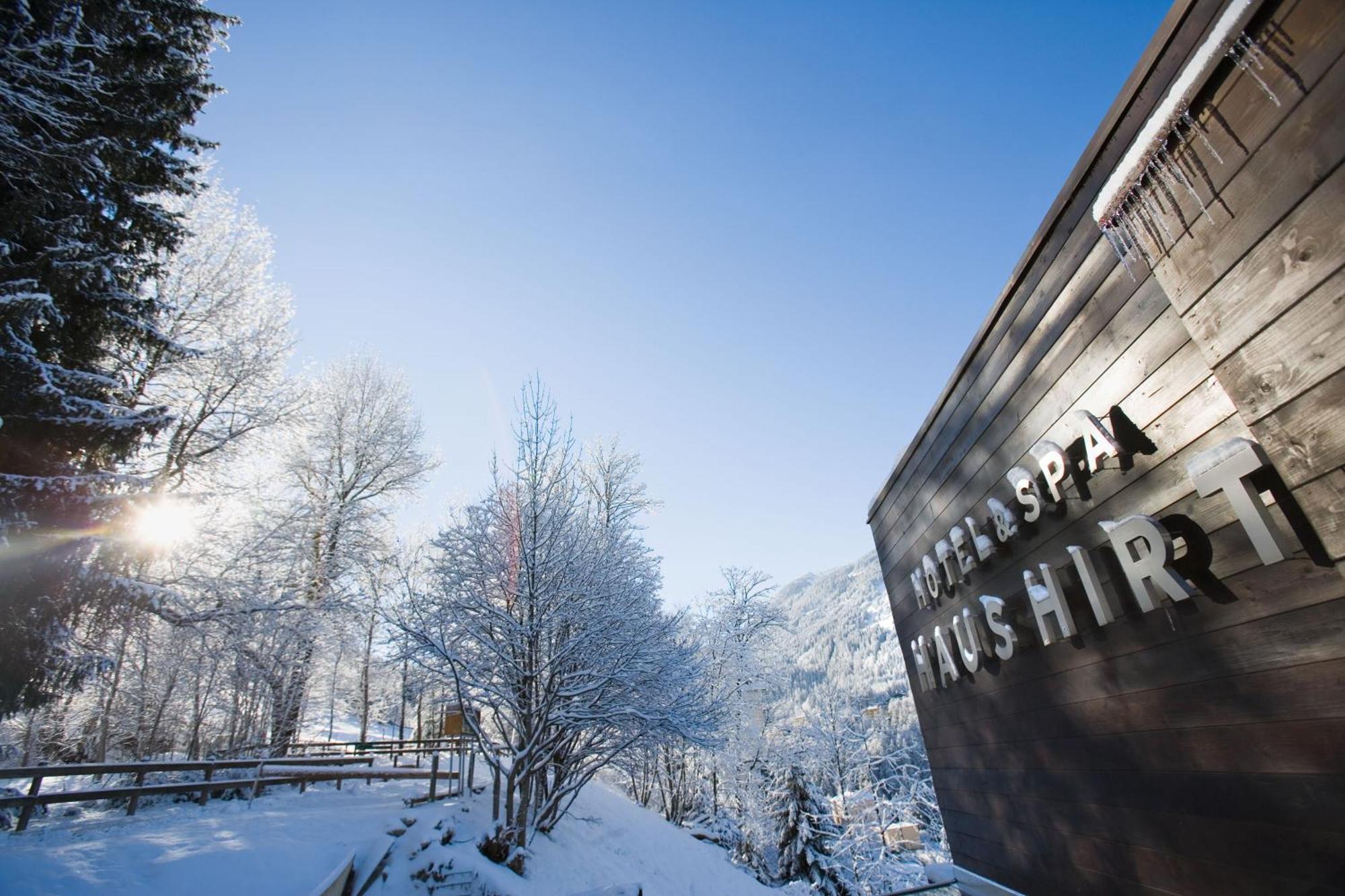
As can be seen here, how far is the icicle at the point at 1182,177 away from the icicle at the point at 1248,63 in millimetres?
361

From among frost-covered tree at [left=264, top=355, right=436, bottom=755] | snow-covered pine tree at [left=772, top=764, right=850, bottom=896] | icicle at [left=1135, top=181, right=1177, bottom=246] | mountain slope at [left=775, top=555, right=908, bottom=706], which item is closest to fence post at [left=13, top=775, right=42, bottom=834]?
frost-covered tree at [left=264, top=355, right=436, bottom=755]

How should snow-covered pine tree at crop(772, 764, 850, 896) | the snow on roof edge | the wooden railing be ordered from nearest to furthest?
1. the snow on roof edge
2. the wooden railing
3. snow-covered pine tree at crop(772, 764, 850, 896)

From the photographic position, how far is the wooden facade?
1.76 metres

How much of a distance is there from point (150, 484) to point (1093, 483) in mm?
10594

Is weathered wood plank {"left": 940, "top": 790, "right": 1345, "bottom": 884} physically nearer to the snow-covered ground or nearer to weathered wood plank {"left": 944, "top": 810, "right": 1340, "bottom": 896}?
weathered wood plank {"left": 944, "top": 810, "right": 1340, "bottom": 896}

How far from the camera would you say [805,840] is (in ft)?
45.7

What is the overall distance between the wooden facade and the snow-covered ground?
6954mm

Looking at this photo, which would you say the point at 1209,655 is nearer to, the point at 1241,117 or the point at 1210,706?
the point at 1210,706

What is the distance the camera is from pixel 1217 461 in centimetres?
206

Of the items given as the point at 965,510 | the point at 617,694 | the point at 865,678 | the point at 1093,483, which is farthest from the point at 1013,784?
the point at 865,678

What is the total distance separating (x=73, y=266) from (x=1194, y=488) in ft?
33.4

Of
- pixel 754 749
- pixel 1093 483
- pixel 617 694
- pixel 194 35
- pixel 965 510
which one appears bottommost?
pixel 754 749

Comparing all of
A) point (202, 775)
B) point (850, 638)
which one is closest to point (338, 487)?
point (202, 775)

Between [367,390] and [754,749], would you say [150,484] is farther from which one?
[754,749]
